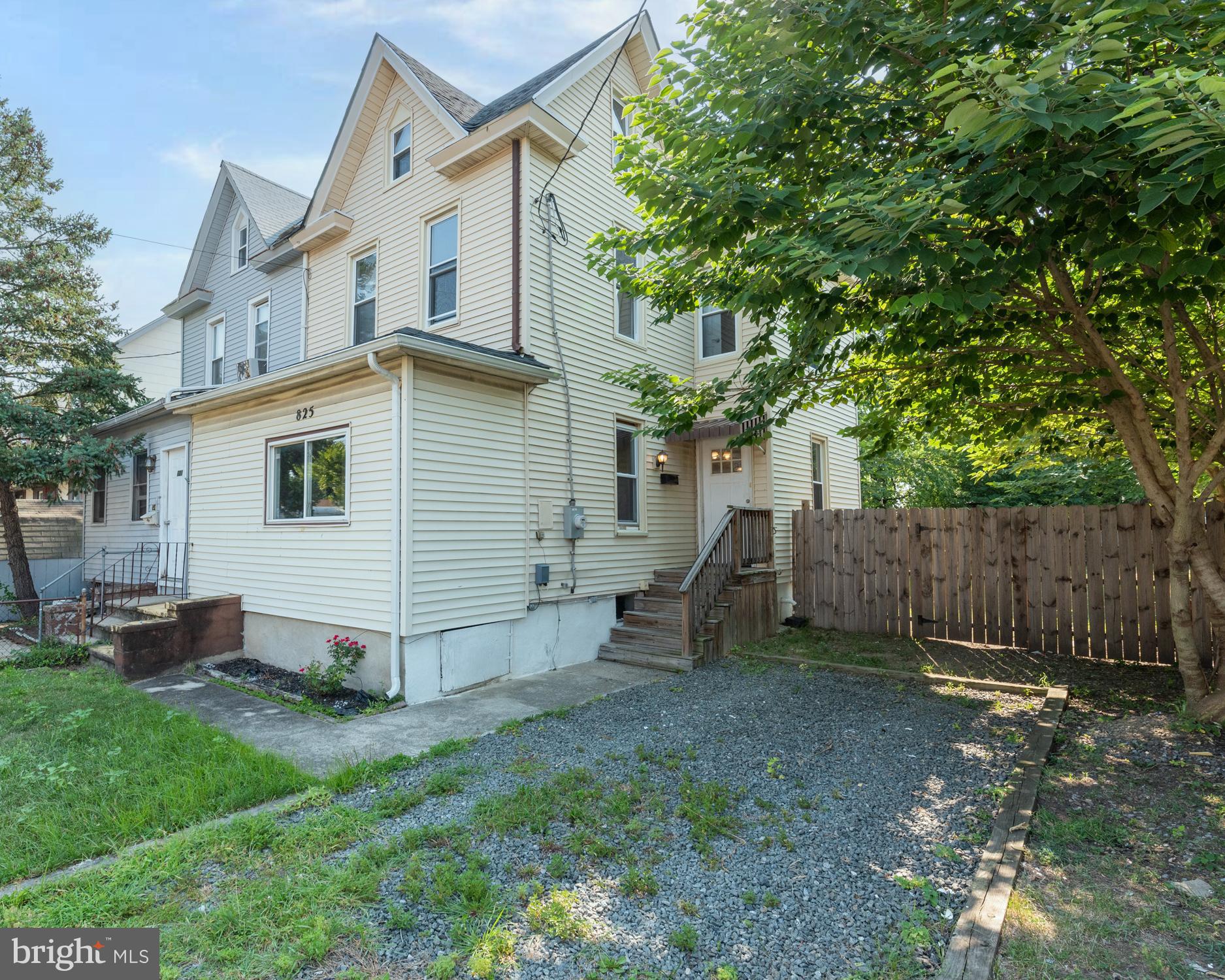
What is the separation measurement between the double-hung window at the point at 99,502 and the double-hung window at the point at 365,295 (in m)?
7.32

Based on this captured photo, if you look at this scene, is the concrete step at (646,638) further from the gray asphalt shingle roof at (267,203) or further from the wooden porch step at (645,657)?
the gray asphalt shingle roof at (267,203)

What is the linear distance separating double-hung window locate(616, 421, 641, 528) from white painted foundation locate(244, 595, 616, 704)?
138 centimetres

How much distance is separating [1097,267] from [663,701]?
16.2ft

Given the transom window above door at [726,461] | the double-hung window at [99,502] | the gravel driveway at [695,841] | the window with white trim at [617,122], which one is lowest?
the gravel driveway at [695,841]

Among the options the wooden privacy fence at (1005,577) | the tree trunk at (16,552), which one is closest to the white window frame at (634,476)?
the wooden privacy fence at (1005,577)

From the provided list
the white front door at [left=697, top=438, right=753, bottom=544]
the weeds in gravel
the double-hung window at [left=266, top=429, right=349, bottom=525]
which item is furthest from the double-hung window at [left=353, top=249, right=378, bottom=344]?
the weeds in gravel

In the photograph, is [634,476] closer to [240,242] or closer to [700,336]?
[700,336]

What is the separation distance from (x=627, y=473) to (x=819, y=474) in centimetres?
458

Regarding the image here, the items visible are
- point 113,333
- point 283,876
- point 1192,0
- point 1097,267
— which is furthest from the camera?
point 113,333

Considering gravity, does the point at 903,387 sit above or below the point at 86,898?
above

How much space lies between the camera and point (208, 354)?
13531 millimetres

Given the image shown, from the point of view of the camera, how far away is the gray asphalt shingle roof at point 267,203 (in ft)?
40.6

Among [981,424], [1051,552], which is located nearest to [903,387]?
[981,424]

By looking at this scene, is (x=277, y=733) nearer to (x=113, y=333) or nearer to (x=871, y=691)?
(x=871, y=691)
